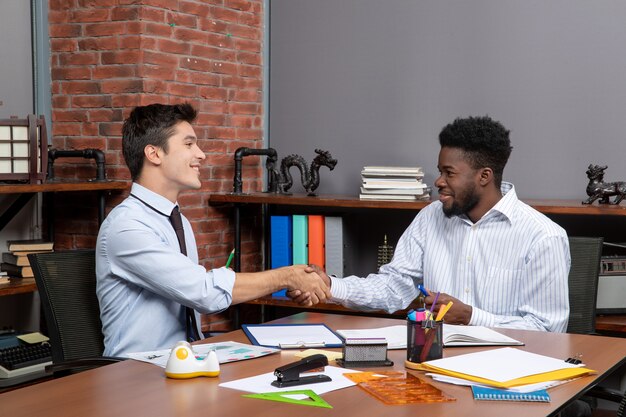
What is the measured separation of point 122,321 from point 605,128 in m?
2.42

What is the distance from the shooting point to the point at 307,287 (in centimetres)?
292

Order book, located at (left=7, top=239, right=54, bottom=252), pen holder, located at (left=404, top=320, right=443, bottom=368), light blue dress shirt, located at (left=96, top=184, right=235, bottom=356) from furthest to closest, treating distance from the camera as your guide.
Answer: book, located at (left=7, top=239, right=54, bottom=252) < light blue dress shirt, located at (left=96, top=184, right=235, bottom=356) < pen holder, located at (left=404, top=320, right=443, bottom=368)

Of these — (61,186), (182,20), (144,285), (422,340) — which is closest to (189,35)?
(182,20)

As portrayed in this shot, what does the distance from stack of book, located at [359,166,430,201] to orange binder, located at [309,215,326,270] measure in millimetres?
295

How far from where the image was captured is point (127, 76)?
3.94 m

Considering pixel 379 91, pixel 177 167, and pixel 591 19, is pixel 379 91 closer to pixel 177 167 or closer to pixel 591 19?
pixel 591 19

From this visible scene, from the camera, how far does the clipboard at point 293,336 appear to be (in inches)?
89.8

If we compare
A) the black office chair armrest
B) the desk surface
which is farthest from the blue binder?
the desk surface

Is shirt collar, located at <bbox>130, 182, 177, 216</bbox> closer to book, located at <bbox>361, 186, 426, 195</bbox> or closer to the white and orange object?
the white and orange object

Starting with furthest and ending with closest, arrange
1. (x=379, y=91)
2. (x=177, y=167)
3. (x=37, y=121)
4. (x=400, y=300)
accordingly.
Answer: (x=379, y=91) < (x=37, y=121) < (x=400, y=300) < (x=177, y=167)

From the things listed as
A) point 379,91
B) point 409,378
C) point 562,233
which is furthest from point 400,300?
point 379,91

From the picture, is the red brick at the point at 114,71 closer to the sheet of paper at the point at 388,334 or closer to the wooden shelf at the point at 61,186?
the wooden shelf at the point at 61,186

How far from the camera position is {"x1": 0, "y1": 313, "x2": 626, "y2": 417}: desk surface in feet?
5.55

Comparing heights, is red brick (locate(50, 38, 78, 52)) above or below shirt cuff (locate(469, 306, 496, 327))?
above
